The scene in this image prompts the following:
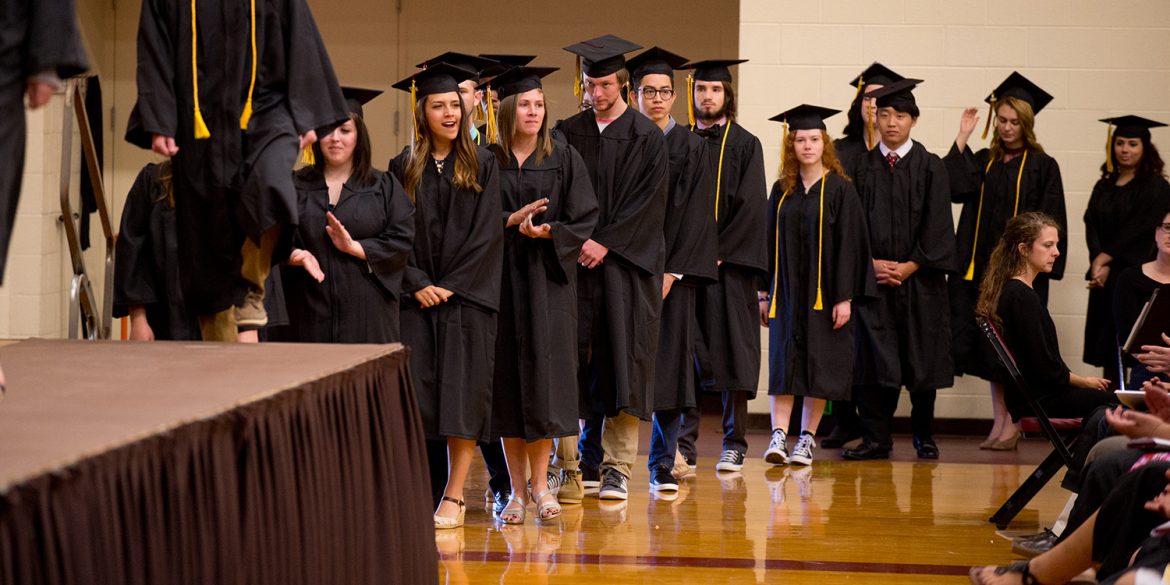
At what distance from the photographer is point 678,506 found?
219 inches

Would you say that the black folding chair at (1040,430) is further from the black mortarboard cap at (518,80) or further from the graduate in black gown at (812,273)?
the black mortarboard cap at (518,80)

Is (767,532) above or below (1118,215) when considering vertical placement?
below

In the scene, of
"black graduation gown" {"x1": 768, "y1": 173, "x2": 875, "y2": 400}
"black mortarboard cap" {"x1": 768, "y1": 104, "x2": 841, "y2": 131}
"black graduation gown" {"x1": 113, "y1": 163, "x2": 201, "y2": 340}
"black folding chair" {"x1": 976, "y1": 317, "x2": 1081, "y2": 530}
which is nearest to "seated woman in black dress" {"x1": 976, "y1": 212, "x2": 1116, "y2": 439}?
"black folding chair" {"x1": 976, "y1": 317, "x2": 1081, "y2": 530}

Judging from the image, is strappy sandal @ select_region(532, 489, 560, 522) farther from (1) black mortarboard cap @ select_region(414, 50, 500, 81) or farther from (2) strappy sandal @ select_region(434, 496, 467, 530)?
(1) black mortarboard cap @ select_region(414, 50, 500, 81)

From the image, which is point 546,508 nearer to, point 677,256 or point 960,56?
point 677,256

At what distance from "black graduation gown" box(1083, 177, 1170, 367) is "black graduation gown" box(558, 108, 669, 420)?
300 cm

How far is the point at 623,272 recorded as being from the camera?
18.1ft

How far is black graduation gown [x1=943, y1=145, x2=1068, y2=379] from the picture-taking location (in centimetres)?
739

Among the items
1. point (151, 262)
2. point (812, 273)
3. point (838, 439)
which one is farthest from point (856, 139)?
point (151, 262)

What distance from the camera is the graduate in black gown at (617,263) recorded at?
5.48 m

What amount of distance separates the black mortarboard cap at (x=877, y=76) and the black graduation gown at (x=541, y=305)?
2.63 m

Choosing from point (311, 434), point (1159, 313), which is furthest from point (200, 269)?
point (1159, 313)

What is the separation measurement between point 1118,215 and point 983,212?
2.26ft

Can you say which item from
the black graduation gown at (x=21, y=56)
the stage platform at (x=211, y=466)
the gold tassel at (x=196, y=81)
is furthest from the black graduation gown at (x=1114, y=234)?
the black graduation gown at (x=21, y=56)
